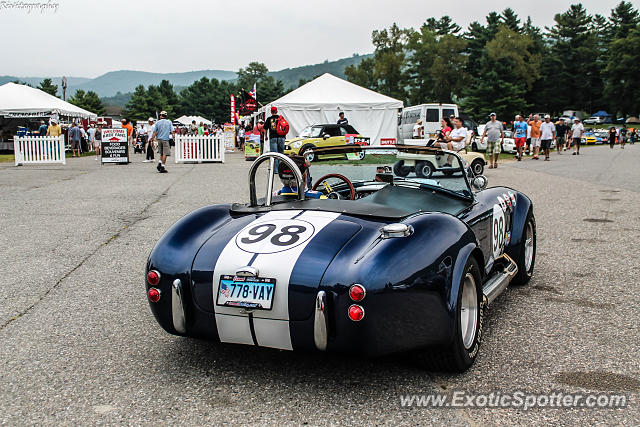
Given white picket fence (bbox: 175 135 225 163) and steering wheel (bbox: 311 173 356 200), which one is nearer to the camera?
steering wheel (bbox: 311 173 356 200)

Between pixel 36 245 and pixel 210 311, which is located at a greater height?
pixel 210 311

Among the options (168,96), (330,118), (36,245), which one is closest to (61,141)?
(330,118)

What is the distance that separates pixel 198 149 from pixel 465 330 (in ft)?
64.5

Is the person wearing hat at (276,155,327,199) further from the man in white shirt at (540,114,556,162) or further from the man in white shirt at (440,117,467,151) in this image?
the man in white shirt at (540,114,556,162)

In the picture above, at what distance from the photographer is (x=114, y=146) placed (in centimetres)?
2081

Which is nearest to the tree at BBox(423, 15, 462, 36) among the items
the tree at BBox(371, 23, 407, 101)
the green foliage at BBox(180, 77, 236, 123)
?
the tree at BBox(371, 23, 407, 101)

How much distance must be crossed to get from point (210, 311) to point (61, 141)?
2013 cm

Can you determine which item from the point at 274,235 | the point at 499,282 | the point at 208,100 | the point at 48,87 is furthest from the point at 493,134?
the point at 208,100

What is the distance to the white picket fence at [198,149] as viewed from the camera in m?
21.7

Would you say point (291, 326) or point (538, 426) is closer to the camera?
point (538, 426)

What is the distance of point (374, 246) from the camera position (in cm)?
298

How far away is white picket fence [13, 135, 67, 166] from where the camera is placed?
67.0 ft

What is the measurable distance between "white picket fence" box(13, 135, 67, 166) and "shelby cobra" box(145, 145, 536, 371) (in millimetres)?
19209

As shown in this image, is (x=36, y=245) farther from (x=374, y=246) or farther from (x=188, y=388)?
(x=374, y=246)
